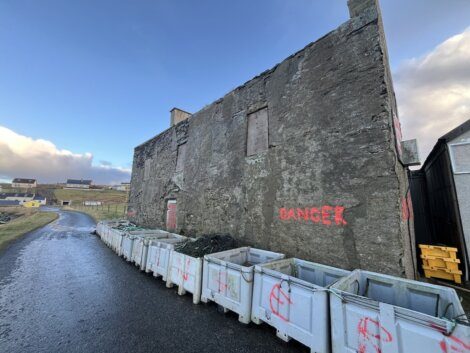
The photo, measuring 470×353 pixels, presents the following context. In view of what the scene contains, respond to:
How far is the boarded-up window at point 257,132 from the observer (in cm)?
714

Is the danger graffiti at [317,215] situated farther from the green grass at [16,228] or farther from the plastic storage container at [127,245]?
the green grass at [16,228]

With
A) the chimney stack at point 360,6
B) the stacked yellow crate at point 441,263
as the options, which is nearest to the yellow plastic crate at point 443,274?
the stacked yellow crate at point 441,263

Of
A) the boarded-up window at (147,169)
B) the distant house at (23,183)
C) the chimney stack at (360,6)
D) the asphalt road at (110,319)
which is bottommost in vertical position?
the asphalt road at (110,319)

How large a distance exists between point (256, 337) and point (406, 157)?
5.37m

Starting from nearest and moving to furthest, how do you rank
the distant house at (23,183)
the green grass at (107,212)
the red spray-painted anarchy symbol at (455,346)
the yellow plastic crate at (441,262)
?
the red spray-painted anarchy symbol at (455,346) < the yellow plastic crate at (441,262) < the green grass at (107,212) < the distant house at (23,183)

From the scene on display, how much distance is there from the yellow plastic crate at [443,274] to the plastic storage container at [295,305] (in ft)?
14.2

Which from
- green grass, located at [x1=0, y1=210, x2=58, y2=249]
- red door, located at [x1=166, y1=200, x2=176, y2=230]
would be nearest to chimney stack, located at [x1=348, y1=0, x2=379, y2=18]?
red door, located at [x1=166, y1=200, x2=176, y2=230]

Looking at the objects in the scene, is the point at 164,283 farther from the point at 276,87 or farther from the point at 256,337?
the point at 276,87

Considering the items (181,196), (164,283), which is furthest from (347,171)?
(181,196)

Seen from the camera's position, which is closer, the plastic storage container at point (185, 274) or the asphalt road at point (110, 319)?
the asphalt road at point (110, 319)

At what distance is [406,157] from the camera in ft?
17.4

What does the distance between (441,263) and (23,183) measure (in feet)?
442

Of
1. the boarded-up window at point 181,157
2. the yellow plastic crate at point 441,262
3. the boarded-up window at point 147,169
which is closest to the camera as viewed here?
the yellow plastic crate at point 441,262

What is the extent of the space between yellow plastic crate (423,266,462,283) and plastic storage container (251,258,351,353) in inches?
170
